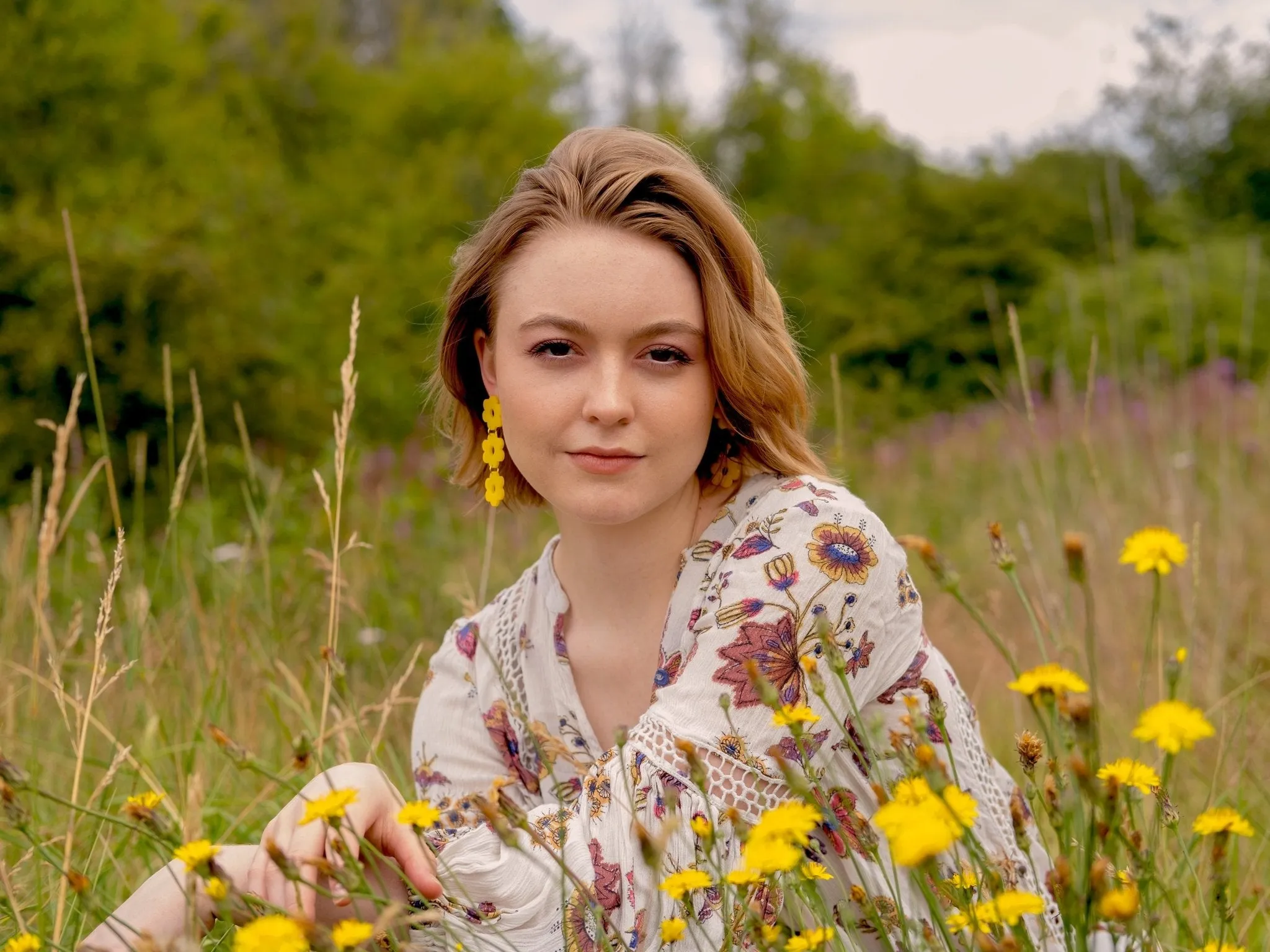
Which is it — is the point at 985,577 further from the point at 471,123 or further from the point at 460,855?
the point at 471,123

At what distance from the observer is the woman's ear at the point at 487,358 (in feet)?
6.57

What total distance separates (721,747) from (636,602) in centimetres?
50

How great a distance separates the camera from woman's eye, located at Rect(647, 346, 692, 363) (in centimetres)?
179

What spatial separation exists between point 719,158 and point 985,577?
17.2 meters

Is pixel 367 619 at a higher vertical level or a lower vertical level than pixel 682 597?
lower

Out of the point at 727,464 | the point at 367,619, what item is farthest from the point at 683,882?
the point at 367,619

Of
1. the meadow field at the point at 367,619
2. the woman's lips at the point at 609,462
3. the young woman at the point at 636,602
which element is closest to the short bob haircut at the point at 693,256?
the young woman at the point at 636,602

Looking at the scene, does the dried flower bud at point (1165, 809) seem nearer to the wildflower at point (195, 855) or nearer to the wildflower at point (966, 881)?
the wildflower at point (966, 881)

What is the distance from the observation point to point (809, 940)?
3.06ft

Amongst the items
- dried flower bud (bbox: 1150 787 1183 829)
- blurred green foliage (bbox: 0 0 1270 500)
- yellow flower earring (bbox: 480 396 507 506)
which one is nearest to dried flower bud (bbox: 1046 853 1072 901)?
dried flower bud (bbox: 1150 787 1183 829)

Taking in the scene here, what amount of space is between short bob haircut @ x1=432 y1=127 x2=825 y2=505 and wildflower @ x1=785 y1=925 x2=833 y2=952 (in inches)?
38.8

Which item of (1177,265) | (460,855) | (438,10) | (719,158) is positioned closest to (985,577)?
(460,855)

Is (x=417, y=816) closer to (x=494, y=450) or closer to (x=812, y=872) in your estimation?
(x=812, y=872)

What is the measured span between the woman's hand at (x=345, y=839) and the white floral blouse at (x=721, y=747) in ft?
0.15
